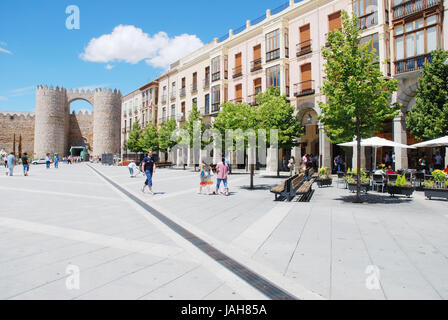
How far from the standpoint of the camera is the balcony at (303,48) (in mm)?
20984

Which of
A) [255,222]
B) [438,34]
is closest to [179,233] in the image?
[255,222]

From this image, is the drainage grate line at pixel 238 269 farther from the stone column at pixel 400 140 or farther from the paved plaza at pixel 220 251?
the stone column at pixel 400 140

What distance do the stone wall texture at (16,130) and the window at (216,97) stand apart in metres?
53.9

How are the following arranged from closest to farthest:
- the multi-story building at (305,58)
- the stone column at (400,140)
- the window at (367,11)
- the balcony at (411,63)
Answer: the balcony at (411,63) → the multi-story building at (305,58) → the stone column at (400,140) → the window at (367,11)

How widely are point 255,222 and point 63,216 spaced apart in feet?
14.7

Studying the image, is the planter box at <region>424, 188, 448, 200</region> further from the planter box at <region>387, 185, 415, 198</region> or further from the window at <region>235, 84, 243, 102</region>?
the window at <region>235, 84, 243, 102</region>

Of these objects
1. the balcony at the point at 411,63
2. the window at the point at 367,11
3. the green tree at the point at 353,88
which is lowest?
the green tree at the point at 353,88

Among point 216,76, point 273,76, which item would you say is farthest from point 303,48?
point 216,76

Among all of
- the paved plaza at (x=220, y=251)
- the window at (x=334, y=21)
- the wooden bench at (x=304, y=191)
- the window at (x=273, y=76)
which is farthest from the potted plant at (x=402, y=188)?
the window at (x=273, y=76)

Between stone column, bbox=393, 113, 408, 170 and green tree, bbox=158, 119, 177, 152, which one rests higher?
green tree, bbox=158, 119, 177, 152

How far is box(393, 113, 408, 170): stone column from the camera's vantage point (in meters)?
16.3

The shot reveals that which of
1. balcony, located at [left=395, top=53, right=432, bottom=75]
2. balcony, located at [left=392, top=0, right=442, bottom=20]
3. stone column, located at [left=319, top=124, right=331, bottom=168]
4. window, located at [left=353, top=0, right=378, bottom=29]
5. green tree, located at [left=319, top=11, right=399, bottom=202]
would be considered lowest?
stone column, located at [left=319, top=124, right=331, bottom=168]

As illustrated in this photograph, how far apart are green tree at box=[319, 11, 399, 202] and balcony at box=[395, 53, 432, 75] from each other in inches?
320

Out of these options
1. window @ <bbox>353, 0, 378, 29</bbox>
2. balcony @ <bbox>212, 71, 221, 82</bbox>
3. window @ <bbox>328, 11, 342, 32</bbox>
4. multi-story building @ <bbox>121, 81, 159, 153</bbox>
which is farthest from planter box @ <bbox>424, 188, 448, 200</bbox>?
multi-story building @ <bbox>121, 81, 159, 153</bbox>
